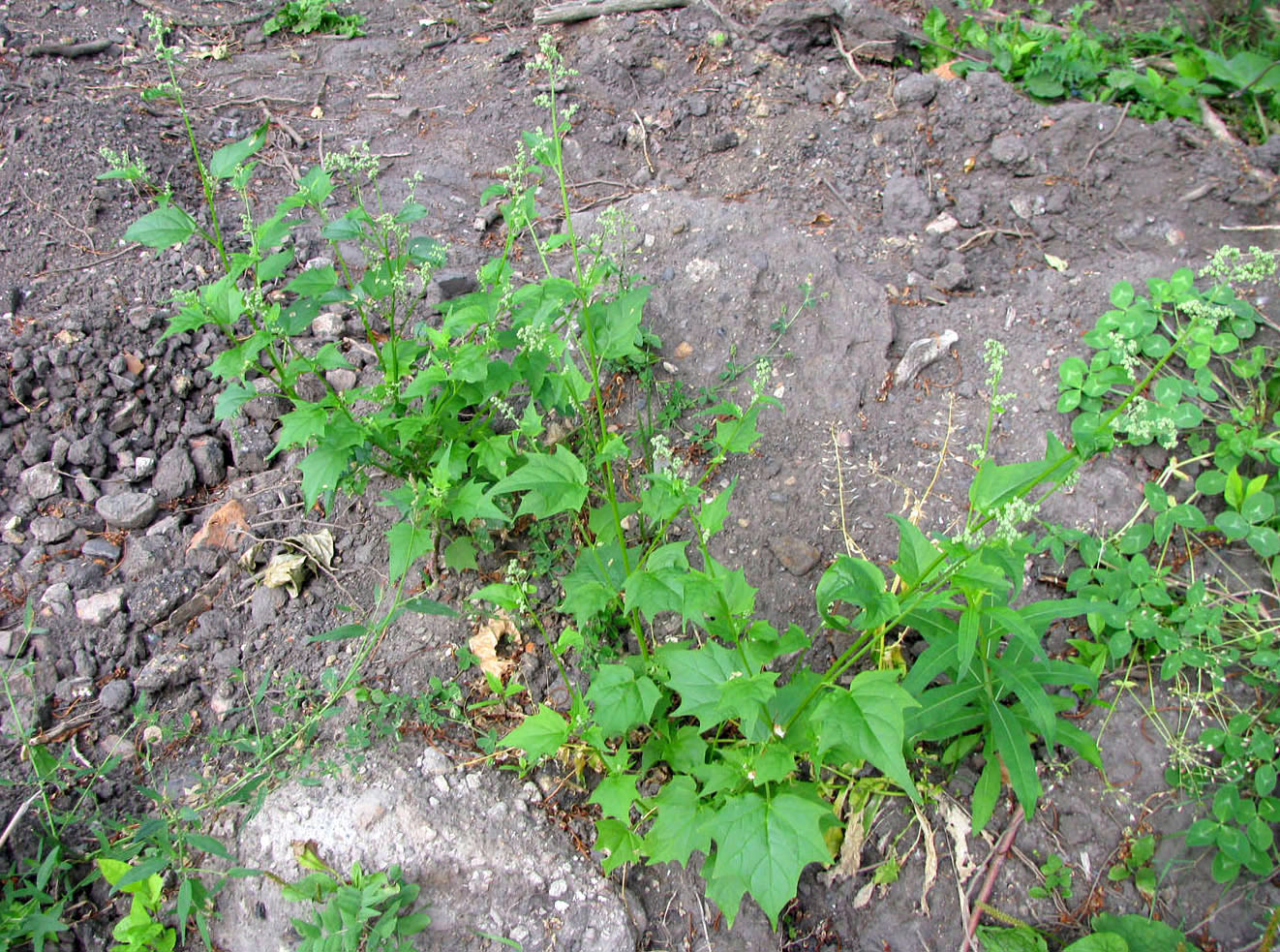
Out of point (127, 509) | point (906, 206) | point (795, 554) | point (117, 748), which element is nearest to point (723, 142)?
point (906, 206)

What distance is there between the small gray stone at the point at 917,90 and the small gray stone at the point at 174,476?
4.18m

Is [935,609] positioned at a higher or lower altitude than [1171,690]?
higher

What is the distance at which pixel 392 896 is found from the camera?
253 cm

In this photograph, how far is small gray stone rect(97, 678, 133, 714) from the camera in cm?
293

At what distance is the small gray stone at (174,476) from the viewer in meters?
3.46

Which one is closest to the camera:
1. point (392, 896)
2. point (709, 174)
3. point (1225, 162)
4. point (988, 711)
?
point (392, 896)

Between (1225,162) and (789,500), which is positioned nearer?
(789,500)

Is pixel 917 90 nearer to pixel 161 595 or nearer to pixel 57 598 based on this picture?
pixel 161 595

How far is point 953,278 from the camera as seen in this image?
13.4ft

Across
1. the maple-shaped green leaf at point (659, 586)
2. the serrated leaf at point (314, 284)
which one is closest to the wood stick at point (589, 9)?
the serrated leaf at point (314, 284)

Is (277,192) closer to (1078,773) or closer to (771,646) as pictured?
(771,646)

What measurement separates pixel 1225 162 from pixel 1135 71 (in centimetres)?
98

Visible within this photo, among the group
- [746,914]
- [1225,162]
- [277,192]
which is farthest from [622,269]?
[1225,162]

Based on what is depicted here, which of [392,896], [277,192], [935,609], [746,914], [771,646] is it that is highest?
[277,192]
